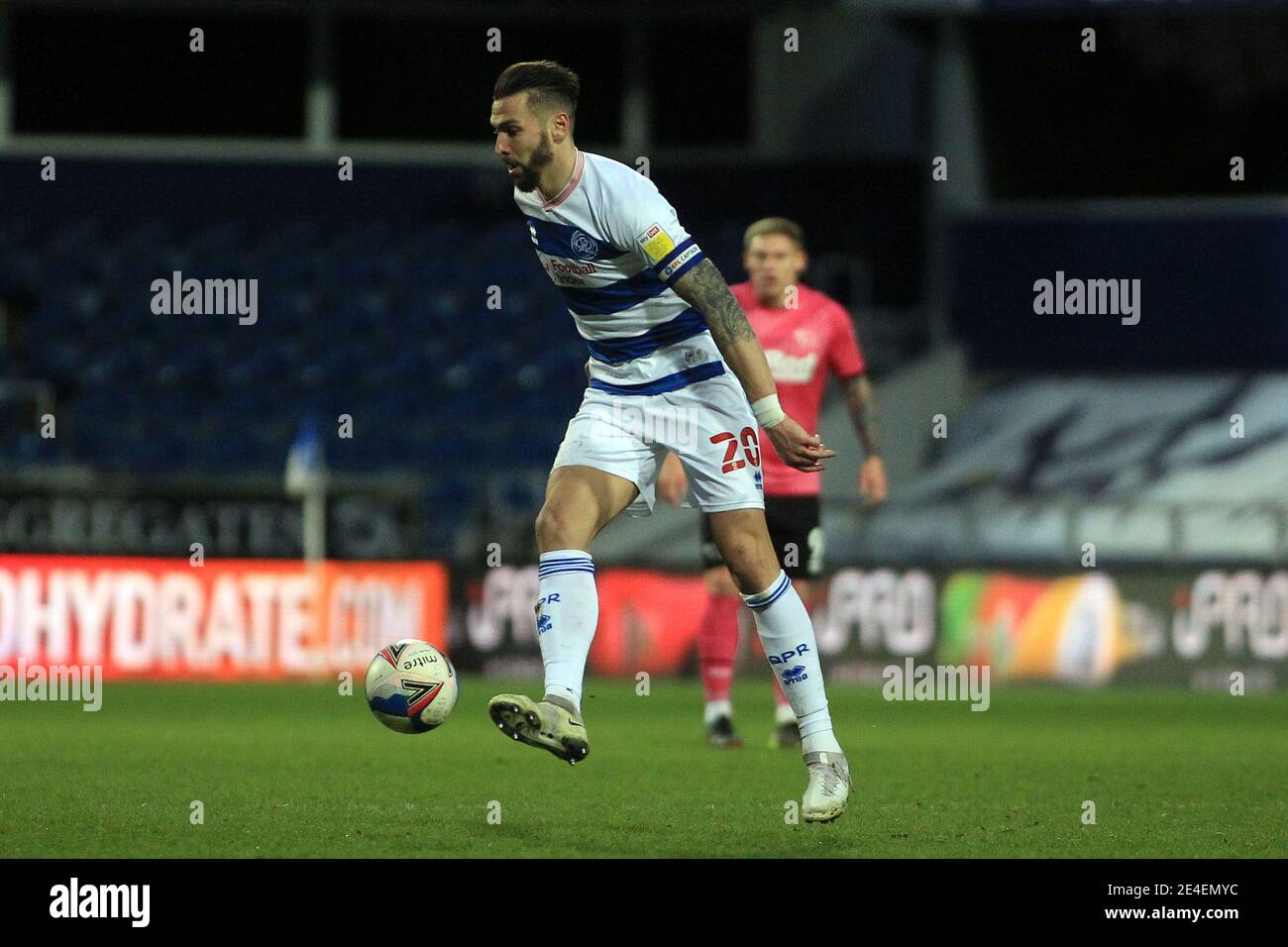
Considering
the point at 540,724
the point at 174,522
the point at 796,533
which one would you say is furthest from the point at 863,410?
the point at 174,522

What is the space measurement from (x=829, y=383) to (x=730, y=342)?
54.9 ft

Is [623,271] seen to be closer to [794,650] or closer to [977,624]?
[794,650]

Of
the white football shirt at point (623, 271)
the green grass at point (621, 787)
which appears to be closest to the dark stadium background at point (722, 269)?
the green grass at point (621, 787)

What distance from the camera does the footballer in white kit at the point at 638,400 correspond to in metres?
6.53

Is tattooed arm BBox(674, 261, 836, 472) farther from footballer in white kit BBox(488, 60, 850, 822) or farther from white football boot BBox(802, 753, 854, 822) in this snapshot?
white football boot BBox(802, 753, 854, 822)

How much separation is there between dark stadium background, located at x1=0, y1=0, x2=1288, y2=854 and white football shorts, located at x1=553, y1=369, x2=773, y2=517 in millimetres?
9110

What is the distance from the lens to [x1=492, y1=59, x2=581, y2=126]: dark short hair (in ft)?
21.6

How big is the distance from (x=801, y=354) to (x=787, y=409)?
0.93 ft

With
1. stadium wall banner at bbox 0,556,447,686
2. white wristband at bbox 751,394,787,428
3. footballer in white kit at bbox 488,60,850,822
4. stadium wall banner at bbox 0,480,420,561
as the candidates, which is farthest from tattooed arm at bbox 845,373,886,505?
stadium wall banner at bbox 0,480,420,561

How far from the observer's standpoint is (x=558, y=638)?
6.60 meters

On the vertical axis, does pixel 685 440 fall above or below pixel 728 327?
below

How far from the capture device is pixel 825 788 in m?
6.52

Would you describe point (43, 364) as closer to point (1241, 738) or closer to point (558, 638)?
point (1241, 738)

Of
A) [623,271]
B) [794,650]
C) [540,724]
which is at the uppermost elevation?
[623,271]
